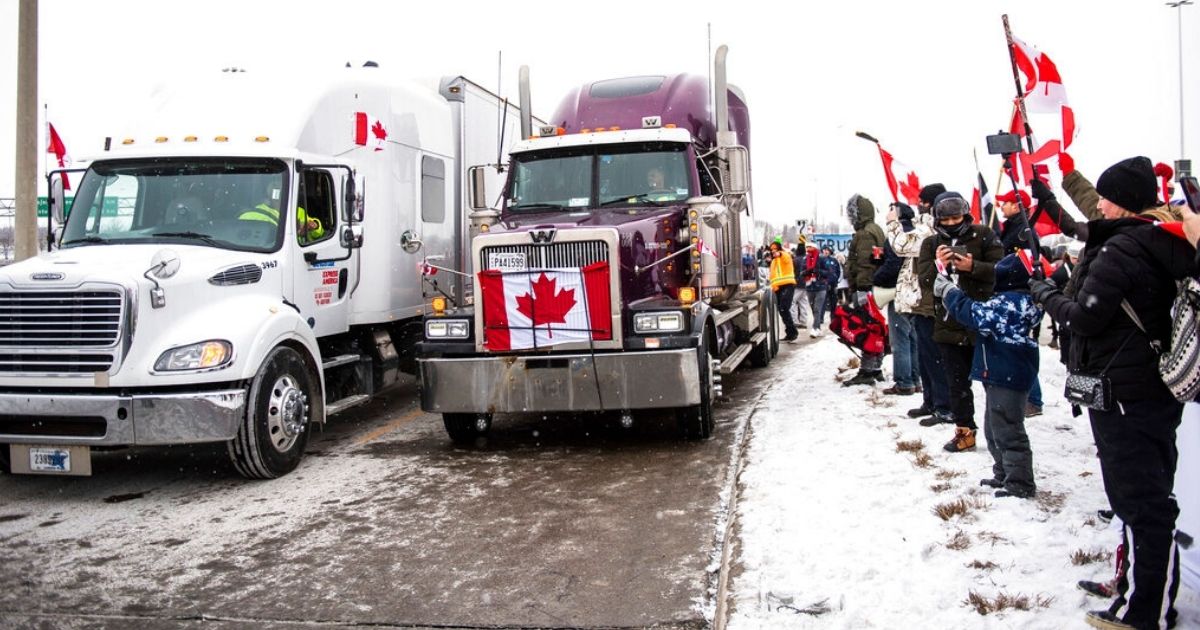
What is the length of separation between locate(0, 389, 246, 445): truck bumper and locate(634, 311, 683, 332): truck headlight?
319 cm

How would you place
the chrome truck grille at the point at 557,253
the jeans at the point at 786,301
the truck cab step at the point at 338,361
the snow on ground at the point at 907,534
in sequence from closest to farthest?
the snow on ground at the point at 907,534 < the chrome truck grille at the point at 557,253 < the truck cab step at the point at 338,361 < the jeans at the point at 786,301

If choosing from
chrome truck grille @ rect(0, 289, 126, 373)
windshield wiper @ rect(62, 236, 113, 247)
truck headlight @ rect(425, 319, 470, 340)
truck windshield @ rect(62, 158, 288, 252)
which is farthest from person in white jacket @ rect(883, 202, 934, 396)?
windshield wiper @ rect(62, 236, 113, 247)

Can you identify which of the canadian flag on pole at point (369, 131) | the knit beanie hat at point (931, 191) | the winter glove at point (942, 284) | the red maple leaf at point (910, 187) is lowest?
the winter glove at point (942, 284)

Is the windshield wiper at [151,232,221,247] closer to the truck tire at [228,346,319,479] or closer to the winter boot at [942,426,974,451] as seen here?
the truck tire at [228,346,319,479]

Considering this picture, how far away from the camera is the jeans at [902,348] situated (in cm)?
941

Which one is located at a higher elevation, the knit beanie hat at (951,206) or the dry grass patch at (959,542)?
the knit beanie hat at (951,206)

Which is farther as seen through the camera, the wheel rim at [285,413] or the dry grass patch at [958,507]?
the wheel rim at [285,413]

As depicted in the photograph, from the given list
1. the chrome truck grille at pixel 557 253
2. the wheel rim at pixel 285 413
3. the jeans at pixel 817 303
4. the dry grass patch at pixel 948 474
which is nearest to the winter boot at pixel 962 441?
the dry grass patch at pixel 948 474

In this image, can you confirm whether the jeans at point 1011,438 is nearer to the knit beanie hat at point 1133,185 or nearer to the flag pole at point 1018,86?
the flag pole at point 1018,86

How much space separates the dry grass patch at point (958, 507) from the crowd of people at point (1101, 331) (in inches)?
9.7

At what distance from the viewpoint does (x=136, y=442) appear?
6.50 metres

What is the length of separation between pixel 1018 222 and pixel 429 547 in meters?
4.51

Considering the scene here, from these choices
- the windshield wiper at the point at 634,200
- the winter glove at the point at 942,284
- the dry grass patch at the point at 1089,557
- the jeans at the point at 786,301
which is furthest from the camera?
the jeans at the point at 786,301

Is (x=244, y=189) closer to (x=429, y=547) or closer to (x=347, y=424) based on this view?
(x=347, y=424)
